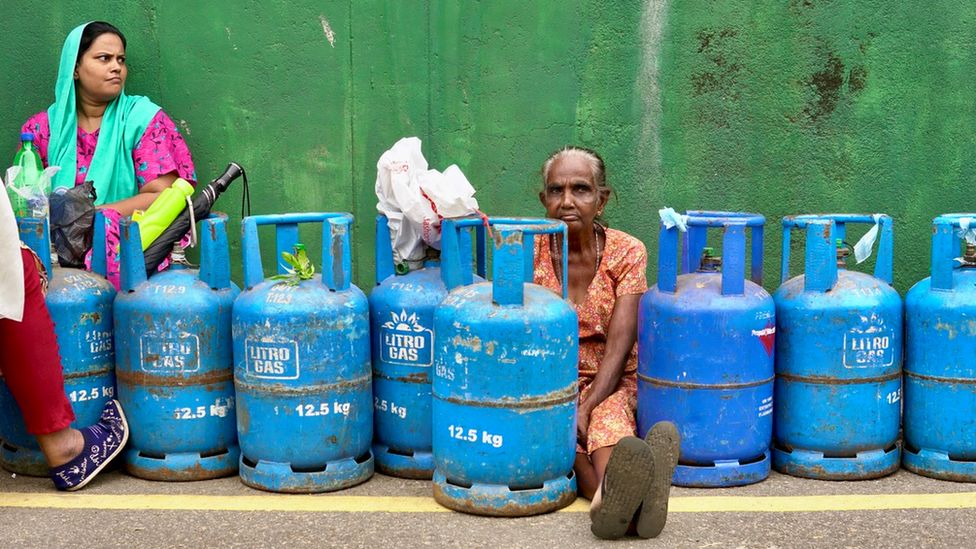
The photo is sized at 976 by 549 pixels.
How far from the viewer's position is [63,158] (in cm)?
514

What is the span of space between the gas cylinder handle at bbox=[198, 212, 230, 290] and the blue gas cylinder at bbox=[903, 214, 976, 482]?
8.57 feet

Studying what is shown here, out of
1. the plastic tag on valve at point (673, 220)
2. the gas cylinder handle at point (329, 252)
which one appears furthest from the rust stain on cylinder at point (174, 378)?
the plastic tag on valve at point (673, 220)

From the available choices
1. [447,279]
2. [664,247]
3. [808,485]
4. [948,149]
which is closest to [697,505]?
[808,485]

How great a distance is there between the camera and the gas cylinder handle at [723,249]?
3.98 metres

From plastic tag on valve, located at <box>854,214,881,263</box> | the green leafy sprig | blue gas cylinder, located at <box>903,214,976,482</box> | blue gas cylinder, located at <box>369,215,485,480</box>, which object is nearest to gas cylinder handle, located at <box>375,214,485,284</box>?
blue gas cylinder, located at <box>369,215,485,480</box>

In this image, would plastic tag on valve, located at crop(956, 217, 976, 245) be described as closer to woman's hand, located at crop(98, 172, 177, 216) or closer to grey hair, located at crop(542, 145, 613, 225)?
grey hair, located at crop(542, 145, 613, 225)

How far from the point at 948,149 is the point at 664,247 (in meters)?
1.94

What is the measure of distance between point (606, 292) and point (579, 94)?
1.27m

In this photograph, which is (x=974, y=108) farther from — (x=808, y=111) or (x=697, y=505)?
(x=697, y=505)

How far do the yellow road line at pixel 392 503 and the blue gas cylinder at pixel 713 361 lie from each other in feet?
0.57

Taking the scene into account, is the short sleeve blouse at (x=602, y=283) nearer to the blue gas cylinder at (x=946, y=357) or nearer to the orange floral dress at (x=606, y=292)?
the orange floral dress at (x=606, y=292)

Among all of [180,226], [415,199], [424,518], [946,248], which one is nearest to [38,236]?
[180,226]

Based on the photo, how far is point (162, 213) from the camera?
4449 millimetres

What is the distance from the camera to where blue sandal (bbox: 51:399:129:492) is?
414 centimetres
